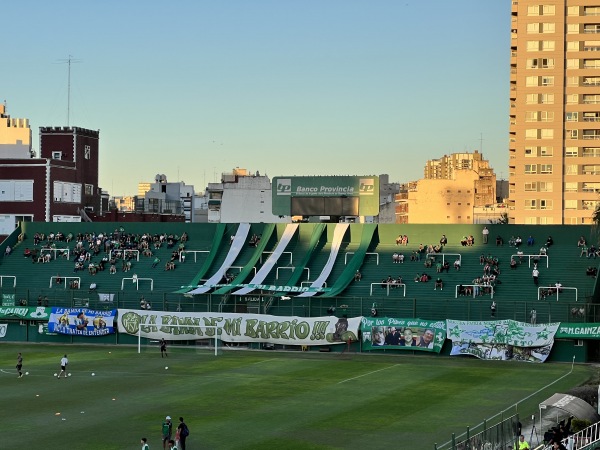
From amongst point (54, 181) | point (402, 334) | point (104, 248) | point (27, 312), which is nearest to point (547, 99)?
point (104, 248)

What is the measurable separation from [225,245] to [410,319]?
26.4 m

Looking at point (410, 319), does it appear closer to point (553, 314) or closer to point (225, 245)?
point (553, 314)

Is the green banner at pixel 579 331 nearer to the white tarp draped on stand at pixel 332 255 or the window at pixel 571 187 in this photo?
the white tarp draped on stand at pixel 332 255

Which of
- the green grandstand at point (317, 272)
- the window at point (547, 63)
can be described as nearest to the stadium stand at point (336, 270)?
the green grandstand at point (317, 272)

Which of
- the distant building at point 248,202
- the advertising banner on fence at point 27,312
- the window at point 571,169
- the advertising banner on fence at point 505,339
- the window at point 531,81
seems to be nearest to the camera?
the advertising banner on fence at point 505,339

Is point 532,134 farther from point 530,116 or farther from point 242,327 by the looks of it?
point 242,327

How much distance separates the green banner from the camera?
79812 mm

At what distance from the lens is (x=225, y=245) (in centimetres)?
10556

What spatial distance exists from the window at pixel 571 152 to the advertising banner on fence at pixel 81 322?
69.1 metres

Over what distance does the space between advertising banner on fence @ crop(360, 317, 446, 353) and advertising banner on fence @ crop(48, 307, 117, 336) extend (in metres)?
22.5

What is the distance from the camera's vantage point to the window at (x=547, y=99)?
138837 mm

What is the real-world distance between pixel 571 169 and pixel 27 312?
74.0 m

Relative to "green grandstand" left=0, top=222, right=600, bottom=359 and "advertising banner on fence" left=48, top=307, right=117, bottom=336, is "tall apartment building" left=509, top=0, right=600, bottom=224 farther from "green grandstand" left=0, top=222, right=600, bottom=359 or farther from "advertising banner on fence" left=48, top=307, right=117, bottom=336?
"advertising banner on fence" left=48, top=307, right=117, bottom=336

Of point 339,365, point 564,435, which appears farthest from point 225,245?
point 564,435
